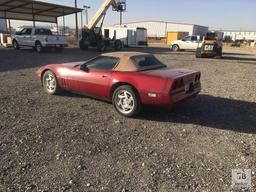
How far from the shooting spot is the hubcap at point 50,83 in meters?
6.93

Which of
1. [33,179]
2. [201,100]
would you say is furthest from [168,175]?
[201,100]

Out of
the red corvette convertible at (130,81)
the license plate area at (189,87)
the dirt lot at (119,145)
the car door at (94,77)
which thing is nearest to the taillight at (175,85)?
the red corvette convertible at (130,81)

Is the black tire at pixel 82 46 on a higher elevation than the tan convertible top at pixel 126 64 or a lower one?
lower

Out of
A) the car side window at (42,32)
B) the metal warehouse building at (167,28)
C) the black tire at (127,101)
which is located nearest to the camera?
the black tire at (127,101)

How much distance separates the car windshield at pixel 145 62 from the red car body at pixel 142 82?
20cm

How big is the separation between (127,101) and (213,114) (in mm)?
2010

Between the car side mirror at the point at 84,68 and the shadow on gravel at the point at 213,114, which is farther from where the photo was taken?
the car side mirror at the point at 84,68

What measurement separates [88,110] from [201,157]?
2.94 m

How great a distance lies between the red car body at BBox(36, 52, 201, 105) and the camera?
494 cm

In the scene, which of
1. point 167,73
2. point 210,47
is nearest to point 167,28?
point 210,47

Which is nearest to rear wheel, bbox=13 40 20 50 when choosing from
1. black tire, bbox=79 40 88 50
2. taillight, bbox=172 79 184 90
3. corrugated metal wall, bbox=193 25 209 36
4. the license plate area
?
black tire, bbox=79 40 88 50

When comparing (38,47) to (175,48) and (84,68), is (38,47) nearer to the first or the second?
(175,48)

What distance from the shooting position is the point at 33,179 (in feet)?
10.4

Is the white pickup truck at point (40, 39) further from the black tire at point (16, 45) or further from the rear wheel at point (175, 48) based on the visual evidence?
the rear wheel at point (175, 48)
